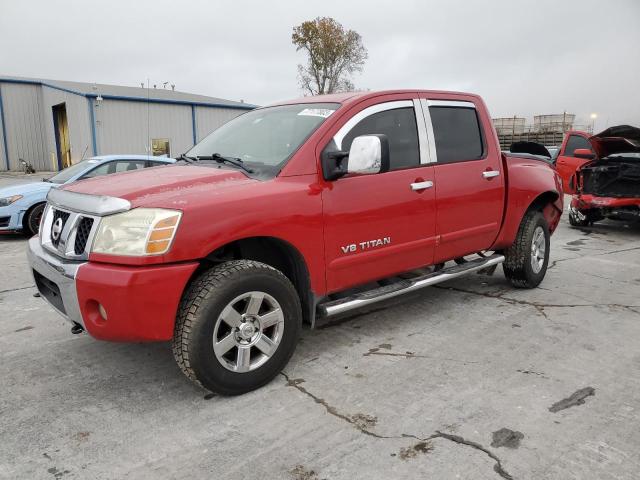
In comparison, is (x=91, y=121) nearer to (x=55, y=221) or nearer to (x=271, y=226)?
(x=55, y=221)

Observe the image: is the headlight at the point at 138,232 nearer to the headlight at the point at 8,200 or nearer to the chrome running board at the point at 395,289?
the chrome running board at the point at 395,289

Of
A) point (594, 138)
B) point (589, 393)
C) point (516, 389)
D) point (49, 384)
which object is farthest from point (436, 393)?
point (594, 138)

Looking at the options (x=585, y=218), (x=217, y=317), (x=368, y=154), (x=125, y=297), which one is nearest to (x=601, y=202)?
(x=585, y=218)

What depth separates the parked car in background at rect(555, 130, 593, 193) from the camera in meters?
10.7

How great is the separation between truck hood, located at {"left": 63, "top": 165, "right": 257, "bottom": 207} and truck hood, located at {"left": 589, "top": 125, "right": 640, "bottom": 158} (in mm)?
7592

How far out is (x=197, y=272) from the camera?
10.0 ft

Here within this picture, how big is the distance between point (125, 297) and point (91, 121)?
2120 cm

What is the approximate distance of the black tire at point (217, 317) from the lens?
109 inches

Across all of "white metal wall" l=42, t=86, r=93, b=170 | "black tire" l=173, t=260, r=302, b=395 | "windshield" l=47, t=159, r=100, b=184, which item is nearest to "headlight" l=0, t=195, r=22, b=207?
"windshield" l=47, t=159, r=100, b=184

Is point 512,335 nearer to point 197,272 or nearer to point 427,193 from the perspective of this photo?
point 427,193

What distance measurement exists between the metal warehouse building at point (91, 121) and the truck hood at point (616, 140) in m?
14.7

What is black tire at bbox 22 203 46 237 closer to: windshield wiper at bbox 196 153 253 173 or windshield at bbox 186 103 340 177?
windshield at bbox 186 103 340 177

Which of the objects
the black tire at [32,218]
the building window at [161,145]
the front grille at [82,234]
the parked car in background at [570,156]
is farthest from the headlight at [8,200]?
the building window at [161,145]

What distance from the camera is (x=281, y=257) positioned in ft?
11.4
